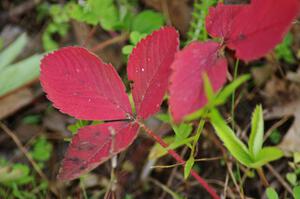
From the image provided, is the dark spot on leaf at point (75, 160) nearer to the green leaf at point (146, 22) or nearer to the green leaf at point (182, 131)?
the green leaf at point (182, 131)

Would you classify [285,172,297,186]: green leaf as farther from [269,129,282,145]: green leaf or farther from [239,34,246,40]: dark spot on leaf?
[239,34,246,40]: dark spot on leaf

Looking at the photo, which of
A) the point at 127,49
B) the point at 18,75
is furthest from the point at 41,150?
the point at 127,49

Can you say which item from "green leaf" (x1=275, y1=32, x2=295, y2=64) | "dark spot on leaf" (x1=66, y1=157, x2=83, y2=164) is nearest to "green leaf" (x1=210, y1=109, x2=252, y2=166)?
"dark spot on leaf" (x1=66, y1=157, x2=83, y2=164)

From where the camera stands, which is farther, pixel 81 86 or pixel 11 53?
pixel 11 53

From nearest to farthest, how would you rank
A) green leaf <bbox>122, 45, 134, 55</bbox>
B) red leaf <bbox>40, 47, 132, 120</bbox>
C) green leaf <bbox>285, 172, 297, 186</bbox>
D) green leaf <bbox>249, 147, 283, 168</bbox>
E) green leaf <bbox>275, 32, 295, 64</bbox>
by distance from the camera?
1. green leaf <bbox>249, 147, 283, 168</bbox>
2. red leaf <bbox>40, 47, 132, 120</bbox>
3. green leaf <bbox>285, 172, 297, 186</bbox>
4. green leaf <bbox>122, 45, 134, 55</bbox>
5. green leaf <bbox>275, 32, 295, 64</bbox>

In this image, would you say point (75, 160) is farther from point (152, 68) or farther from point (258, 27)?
point (258, 27)

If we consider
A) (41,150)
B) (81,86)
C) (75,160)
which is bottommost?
(41,150)

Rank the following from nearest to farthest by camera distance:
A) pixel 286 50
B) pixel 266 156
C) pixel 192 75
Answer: pixel 192 75, pixel 266 156, pixel 286 50

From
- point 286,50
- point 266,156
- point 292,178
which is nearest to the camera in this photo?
point 266,156
